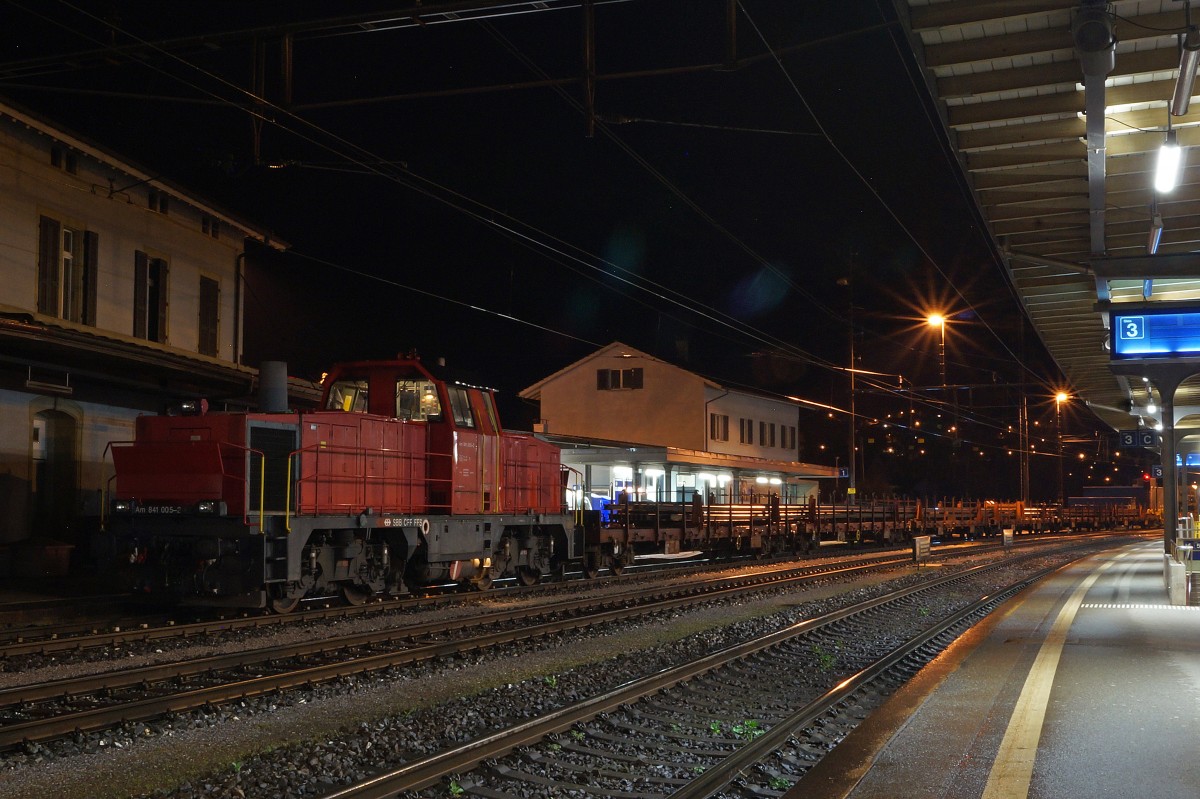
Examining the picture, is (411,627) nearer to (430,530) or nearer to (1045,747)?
(430,530)

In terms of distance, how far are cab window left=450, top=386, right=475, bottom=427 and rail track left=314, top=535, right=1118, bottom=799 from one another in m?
6.28

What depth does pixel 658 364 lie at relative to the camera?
50312 mm

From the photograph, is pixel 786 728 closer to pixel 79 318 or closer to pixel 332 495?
pixel 332 495

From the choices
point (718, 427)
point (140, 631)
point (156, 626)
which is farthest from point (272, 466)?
→ point (718, 427)

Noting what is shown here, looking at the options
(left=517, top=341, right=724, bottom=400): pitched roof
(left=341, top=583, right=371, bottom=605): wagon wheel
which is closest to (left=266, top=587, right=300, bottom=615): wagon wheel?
(left=341, top=583, right=371, bottom=605): wagon wheel

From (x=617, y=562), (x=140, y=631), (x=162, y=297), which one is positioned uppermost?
(x=162, y=297)

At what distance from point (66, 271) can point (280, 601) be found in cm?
1027

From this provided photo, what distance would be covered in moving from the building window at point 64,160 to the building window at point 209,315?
4.42m

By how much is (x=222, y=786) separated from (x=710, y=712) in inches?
159

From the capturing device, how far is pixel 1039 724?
23.6ft

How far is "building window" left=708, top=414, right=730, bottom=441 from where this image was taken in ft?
165

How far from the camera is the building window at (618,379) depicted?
5078 centimetres

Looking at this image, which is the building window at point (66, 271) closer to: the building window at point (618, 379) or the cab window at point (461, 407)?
the cab window at point (461, 407)

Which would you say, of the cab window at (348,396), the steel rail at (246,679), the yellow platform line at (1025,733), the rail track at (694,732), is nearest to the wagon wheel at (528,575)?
the steel rail at (246,679)
